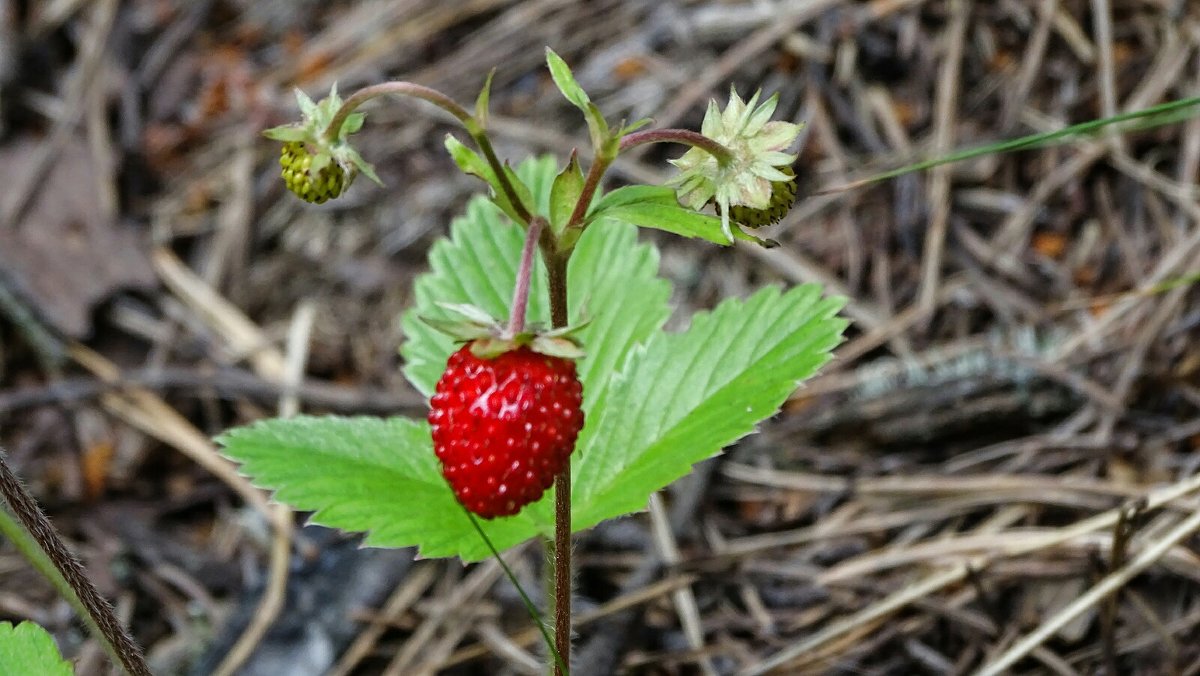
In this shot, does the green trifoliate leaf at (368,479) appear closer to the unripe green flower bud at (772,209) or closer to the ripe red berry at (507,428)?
the ripe red berry at (507,428)

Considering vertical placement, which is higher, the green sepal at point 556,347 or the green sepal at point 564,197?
the green sepal at point 564,197

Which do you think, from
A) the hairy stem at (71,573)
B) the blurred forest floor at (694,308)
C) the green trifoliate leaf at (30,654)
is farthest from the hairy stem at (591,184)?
the blurred forest floor at (694,308)

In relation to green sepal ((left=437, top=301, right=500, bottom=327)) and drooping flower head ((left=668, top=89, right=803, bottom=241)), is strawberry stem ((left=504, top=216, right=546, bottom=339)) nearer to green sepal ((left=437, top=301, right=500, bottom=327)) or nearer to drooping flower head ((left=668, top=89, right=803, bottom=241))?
green sepal ((left=437, top=301, right=500, bottom=327))

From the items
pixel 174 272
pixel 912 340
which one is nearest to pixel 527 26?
pixel 174 272

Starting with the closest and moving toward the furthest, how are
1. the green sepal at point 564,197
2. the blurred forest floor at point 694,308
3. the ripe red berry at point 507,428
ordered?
the ripe red berry at point 507,428, the green sepal at point 564,197, the blurred forest floor at point 694,308

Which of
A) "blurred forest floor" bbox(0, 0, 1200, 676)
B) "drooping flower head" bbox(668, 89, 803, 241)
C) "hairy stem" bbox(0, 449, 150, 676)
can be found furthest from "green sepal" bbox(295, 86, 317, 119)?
"blurred forest floor" bbox(0, 0, 1200, 676)

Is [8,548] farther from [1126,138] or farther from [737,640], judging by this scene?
[1126,138]
